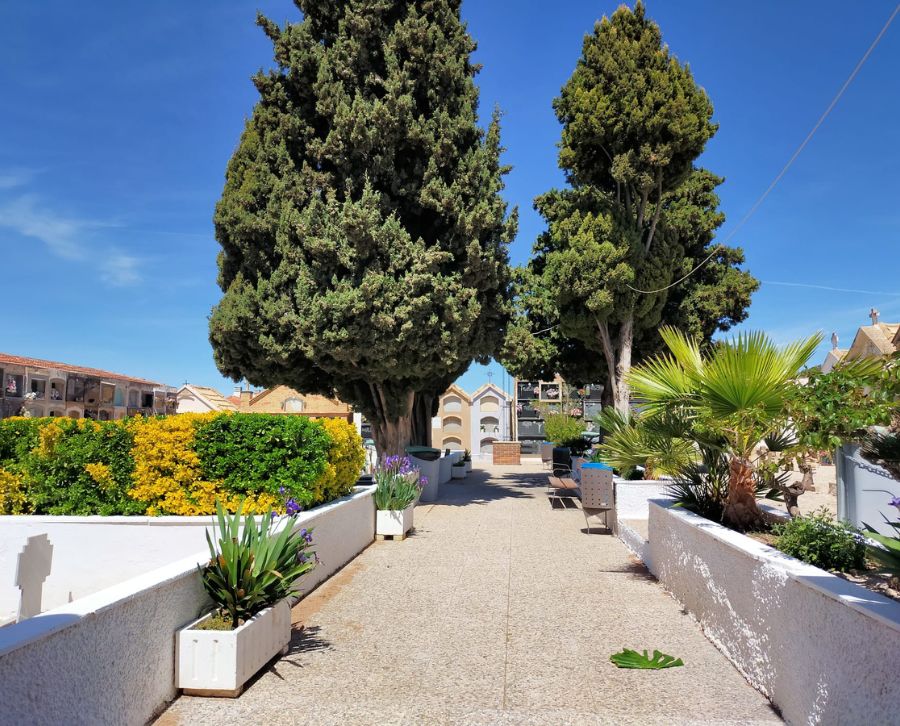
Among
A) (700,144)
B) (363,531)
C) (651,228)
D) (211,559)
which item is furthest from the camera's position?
(651,228)

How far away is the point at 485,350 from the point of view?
15.9m

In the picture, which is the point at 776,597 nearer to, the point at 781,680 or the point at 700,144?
the point at 781,680

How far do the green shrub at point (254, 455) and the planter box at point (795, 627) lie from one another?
4.26 metres

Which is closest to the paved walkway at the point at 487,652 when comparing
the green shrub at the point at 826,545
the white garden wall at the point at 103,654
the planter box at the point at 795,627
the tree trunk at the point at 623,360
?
the planter box at the point at 795,627

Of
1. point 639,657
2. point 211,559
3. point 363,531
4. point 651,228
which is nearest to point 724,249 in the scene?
point 651,228

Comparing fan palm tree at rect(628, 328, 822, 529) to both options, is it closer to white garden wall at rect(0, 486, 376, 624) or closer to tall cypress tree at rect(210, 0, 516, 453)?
white garden wall at rect(0, 486, 376, 624)

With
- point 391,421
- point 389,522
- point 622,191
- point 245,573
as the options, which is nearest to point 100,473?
point 245,573

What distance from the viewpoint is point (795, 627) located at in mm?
3887

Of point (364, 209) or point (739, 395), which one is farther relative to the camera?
point (364, 209)

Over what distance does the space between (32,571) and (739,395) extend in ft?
20.7

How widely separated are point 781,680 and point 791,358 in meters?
3.02

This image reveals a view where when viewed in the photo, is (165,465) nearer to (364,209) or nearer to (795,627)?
(795,627)

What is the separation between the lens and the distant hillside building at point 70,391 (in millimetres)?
48719

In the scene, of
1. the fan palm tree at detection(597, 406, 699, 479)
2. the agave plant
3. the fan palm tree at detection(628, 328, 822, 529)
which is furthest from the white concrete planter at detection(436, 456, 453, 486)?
the agave plant
